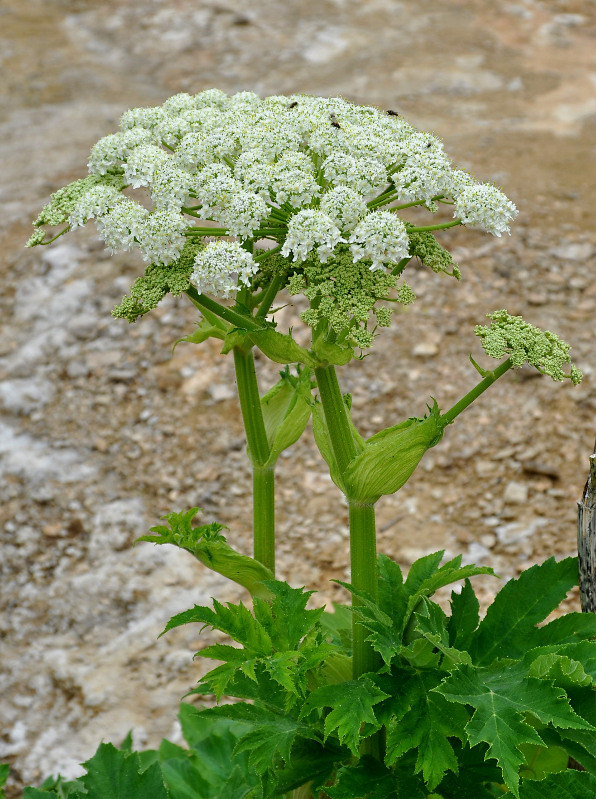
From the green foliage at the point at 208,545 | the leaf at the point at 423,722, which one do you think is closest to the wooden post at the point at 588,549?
the leaf at the point at 423,722

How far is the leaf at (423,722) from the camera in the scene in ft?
9.87

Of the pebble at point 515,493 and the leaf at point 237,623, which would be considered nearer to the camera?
the leaf at point 237,623

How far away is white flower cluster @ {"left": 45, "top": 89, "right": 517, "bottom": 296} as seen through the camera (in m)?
2.81

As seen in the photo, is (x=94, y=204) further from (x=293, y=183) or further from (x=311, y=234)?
(x=311, y=234)

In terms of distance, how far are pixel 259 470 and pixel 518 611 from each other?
1.14 m

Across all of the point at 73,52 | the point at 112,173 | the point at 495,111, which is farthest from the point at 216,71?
the point at 112,173

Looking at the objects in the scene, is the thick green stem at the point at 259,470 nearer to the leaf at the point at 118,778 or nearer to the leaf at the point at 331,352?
the leaf at the point at 331,352

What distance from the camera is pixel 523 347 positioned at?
2986 millimetres

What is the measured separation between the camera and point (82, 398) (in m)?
7.25

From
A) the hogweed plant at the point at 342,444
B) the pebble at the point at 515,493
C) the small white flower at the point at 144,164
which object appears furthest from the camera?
the pebble at the point at 515,493

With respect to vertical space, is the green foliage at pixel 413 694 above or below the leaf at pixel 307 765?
above

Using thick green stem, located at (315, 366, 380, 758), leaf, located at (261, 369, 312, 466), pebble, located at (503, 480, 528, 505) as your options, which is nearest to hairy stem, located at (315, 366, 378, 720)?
thick green stem, located at (315, 366, 380, 758)

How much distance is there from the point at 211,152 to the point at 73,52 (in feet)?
35.1

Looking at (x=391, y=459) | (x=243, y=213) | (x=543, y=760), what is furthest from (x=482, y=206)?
(x=543, y=760)
